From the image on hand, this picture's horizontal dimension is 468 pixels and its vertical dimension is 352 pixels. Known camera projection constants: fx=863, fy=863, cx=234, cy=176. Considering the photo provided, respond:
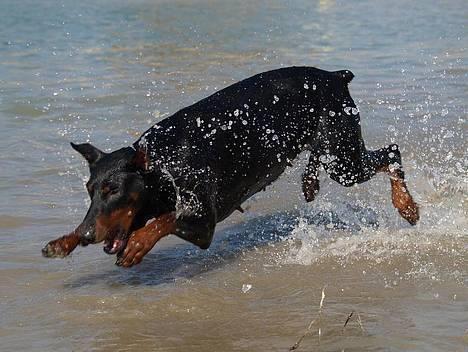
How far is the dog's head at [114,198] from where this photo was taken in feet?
14.3

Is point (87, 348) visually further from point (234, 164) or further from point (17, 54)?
point (17, 54)

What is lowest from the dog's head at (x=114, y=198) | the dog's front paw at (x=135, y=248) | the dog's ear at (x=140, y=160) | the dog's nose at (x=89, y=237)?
the dog's front paw at (x=135, y=248)

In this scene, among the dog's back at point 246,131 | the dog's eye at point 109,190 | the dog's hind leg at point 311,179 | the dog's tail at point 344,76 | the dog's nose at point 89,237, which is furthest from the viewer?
the dog's hind leg at point 311,179

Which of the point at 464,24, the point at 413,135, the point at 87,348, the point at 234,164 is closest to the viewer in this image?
the point at 87,348

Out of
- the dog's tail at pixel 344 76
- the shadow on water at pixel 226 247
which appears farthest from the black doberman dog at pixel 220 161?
the shadow on water at pixel 226 247

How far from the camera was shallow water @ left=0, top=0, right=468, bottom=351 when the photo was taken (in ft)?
13.5

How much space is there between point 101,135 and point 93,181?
423cm

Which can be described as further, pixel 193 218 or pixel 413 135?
pixel 413 135

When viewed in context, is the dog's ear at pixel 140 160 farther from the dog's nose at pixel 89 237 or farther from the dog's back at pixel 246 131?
the dog's nose at pixel 89 237

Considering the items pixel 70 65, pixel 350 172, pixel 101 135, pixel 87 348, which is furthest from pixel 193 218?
pixel 70 65

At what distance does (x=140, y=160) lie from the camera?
4.57 m

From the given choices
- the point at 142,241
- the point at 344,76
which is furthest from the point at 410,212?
the point at 142,241

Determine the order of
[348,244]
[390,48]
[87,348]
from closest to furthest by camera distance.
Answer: [87,348] → [348,244] → [390,48]

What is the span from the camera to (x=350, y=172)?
19.3 ft
